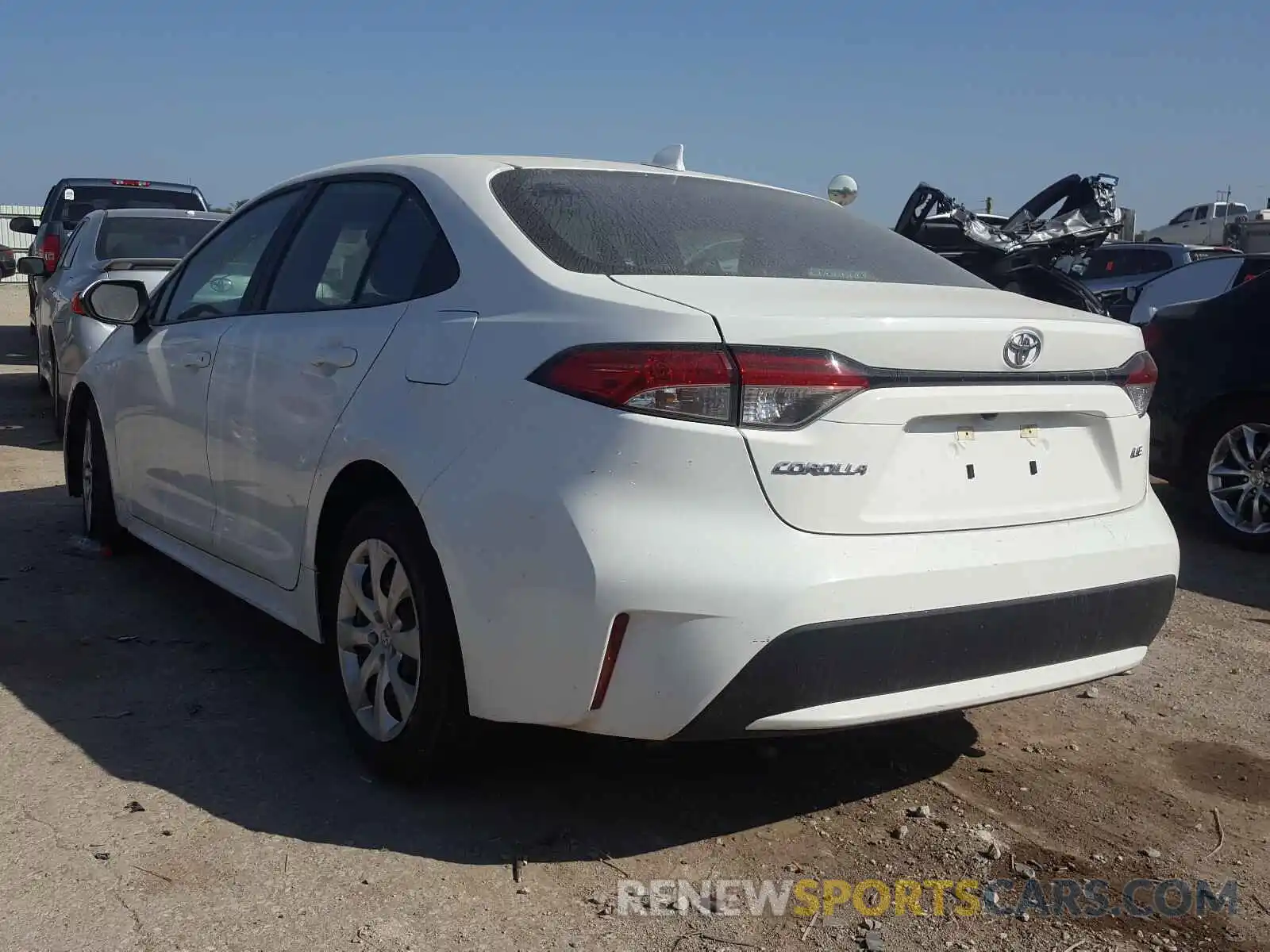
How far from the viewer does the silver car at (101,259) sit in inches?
323

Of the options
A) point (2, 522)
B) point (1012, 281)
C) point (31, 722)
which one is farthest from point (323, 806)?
point (1012, 281)

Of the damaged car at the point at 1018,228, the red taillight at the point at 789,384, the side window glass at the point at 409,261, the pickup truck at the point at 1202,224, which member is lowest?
the pickup truck at the point at 1202,224

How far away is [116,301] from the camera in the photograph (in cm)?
519

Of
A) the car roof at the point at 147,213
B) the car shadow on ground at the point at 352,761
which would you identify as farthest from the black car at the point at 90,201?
the car shadow on ground at the point at 352,761

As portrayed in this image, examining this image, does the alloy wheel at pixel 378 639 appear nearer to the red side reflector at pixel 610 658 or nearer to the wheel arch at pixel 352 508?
the wheel arch at pixel 352 508

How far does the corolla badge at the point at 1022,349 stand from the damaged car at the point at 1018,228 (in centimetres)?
745

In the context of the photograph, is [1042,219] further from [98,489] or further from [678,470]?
[678,470]

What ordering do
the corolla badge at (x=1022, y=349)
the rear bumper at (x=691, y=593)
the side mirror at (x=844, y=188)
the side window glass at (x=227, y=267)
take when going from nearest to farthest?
the rear bumper at (x=691, y=593) < the corolla badge at (x=1022, y=349) < the side window glass at (x=227, y=267) < the side mirror at (x=844, y=188)

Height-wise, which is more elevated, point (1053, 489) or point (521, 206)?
point (521, 206)

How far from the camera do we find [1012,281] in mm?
10250

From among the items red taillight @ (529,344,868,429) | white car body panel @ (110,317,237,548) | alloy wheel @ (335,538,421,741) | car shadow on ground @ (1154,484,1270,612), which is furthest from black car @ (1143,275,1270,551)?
white car body panel @ (110,317,237,548)

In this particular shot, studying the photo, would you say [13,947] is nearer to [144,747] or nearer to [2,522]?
[144,747]

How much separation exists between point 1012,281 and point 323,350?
7.59 metres

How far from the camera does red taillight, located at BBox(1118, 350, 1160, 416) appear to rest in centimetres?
335
